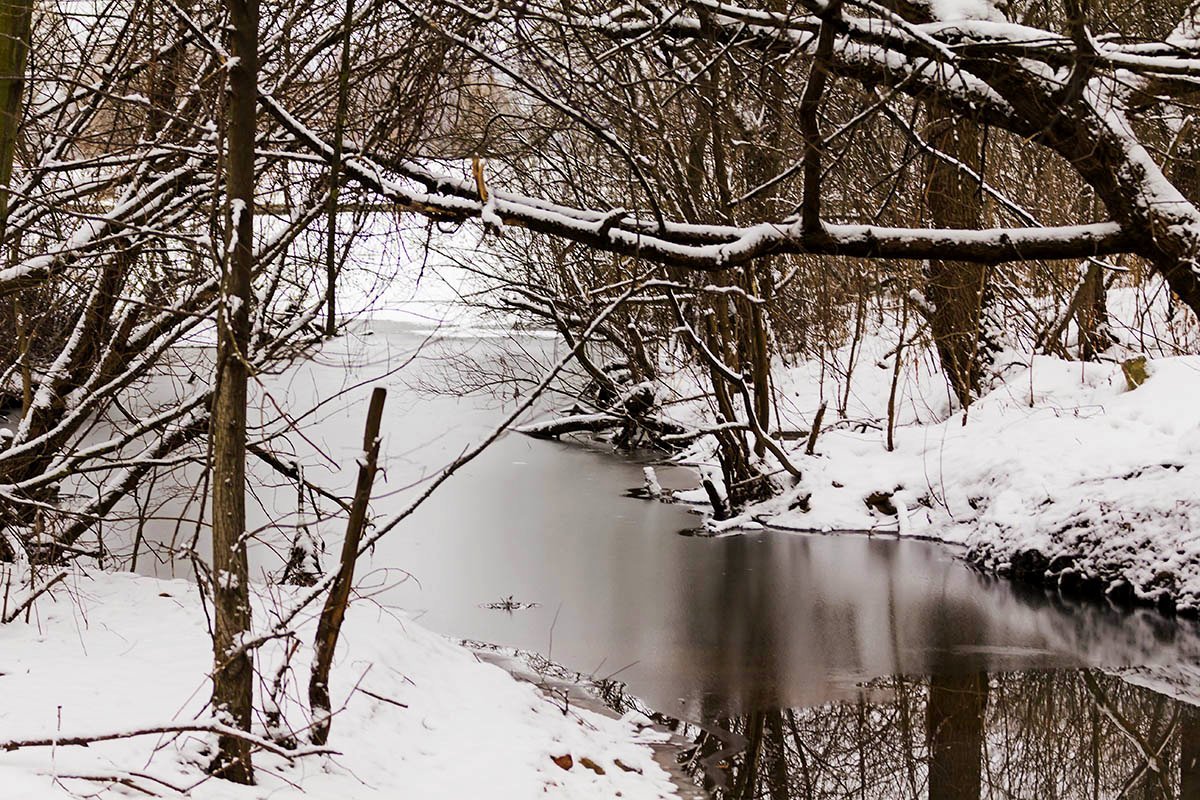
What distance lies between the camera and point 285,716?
4.16 meters

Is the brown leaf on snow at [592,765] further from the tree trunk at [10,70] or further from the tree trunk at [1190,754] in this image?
the tree trunk at [10,70]

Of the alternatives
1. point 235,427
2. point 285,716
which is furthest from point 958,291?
point 235,427

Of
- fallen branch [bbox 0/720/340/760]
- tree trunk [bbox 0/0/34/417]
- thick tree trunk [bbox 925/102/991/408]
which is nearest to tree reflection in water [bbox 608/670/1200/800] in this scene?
fallen branch [bbox 0/720/340/760]

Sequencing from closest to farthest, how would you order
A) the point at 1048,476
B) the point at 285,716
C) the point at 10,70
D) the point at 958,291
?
1. the point at 10,70
2. the point at 285,716
3. the point at 1048,476
4. the point at 958,291

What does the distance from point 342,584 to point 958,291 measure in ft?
34.9

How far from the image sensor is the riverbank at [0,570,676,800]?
372 cm

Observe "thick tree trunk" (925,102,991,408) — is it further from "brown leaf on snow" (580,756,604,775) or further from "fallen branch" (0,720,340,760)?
"fallen branch" (0,720,340,760)

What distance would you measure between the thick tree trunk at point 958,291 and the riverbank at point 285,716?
222 inches

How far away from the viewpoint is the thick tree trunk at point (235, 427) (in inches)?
144

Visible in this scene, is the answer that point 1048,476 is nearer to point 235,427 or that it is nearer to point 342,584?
point 342,584

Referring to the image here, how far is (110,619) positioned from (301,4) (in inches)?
134

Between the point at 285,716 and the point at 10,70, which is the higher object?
the point at 10,70

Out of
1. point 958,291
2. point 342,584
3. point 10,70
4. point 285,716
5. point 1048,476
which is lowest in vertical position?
point 285,716

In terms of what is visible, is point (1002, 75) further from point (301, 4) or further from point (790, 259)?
point (790, 259)
